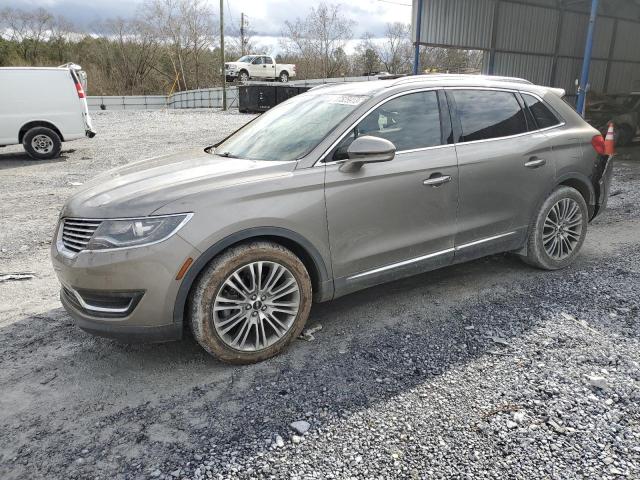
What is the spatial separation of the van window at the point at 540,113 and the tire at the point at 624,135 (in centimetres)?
1135

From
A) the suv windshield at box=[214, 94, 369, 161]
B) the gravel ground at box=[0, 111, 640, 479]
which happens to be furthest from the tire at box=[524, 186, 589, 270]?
the suv windshield at box=[214, 94, 369, 161]

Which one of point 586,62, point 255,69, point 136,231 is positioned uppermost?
point 255,69

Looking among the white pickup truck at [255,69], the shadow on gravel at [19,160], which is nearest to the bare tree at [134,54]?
the white pickup truck at [255,69]

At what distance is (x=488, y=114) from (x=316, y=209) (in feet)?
6.10

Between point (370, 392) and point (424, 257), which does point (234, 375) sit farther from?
point (424, 257)

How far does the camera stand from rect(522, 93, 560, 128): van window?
14.4ft

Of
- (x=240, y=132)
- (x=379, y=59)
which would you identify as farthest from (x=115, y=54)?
(x=240, y=132)

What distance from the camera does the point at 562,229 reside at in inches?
180

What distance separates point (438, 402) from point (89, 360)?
88.2 inches

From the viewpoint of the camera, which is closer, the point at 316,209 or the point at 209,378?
the point at 209,378

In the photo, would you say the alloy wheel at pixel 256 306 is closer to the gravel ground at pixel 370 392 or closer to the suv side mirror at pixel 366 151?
the gravel ground at pixel 370 392

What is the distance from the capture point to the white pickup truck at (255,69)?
3129 cm

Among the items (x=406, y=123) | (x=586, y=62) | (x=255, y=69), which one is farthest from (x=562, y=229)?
(x=255, y=69)

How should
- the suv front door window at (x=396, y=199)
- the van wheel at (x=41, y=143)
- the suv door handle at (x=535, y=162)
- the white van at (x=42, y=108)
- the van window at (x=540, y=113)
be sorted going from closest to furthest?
the suv front door window at (x=396, y=199) → the suv door handle at (x=535, y=162) → the van window at (x=540, y=113) → the white van at (x=42, y=108) → the van wheel at (x=41, y=143)
